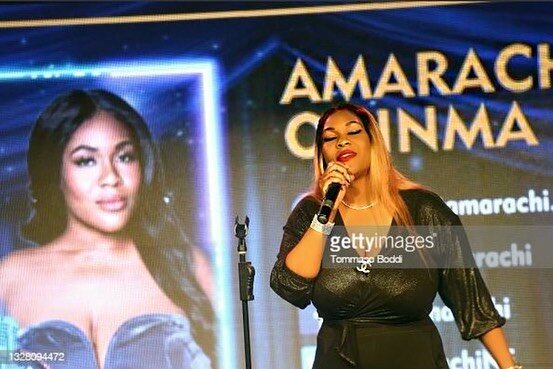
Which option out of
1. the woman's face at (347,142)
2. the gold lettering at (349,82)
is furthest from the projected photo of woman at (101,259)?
the woman's face at (347,142)

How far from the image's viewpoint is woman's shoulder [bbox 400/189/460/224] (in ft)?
10.1

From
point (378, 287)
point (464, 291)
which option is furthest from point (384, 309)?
point (464, 291)

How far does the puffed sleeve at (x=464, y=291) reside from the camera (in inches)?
116

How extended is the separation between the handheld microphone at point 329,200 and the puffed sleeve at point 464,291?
438 mm

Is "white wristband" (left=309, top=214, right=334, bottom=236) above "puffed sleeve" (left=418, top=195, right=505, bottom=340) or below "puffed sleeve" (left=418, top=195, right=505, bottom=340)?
above

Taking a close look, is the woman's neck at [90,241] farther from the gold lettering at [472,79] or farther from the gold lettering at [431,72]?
the gold lettering at [472,79]

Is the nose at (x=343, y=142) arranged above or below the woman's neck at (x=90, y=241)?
above

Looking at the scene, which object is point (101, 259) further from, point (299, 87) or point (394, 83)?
point (394, 83)

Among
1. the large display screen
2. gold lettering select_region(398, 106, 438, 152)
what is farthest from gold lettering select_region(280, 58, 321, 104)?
gold lettering select_region(398, 106, 438, 152)

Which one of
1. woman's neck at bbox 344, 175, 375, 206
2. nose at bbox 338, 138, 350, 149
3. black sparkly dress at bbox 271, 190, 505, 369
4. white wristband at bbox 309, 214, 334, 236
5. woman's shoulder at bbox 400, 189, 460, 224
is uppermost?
nose at bbox 338, 138, 350, 149

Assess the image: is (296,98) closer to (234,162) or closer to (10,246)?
(234,162)

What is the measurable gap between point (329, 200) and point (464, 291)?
588 mm

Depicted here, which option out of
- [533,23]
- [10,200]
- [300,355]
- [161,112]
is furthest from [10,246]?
[533,23]

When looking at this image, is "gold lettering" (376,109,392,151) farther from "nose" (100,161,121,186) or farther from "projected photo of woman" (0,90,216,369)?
"nose" (100,161,121,186)
